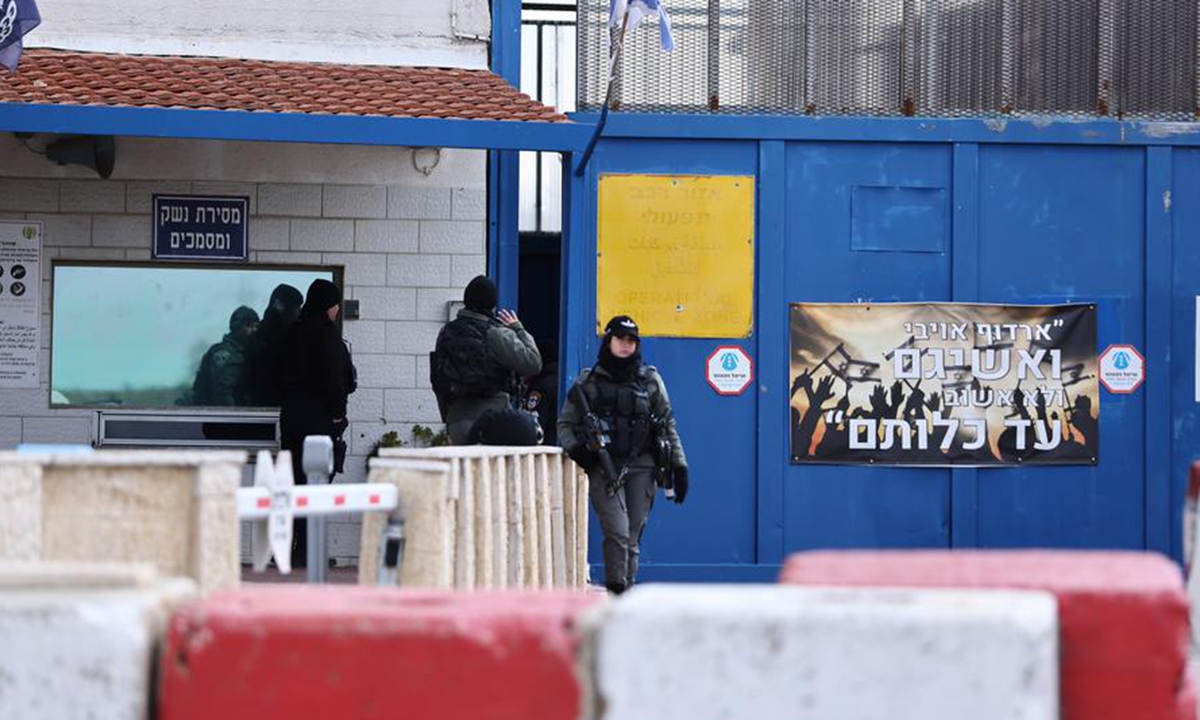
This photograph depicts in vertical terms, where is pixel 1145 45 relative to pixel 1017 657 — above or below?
above

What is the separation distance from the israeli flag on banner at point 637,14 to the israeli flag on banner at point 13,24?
11.5 feet

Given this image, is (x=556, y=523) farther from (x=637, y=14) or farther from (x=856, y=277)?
(x=856, y=277)

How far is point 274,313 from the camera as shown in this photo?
1330 cm

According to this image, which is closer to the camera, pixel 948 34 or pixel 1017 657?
pixel 1017 657

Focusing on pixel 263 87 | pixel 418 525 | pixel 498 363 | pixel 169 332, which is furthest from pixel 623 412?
pixel 418 525

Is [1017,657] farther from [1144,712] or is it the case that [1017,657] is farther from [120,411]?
[120,411]

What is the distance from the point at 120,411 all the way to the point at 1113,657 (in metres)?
9.94

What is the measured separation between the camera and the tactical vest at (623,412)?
11547 mm

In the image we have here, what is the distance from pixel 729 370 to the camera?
13.2m

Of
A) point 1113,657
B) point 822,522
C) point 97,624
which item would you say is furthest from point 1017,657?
point 822,522

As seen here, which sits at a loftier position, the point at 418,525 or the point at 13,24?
the point at 13,24

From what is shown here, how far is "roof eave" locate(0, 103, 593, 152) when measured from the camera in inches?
444

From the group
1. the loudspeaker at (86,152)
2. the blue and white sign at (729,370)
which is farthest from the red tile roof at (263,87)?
the blue and white sign at (729,370)

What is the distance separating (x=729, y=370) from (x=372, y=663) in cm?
944
